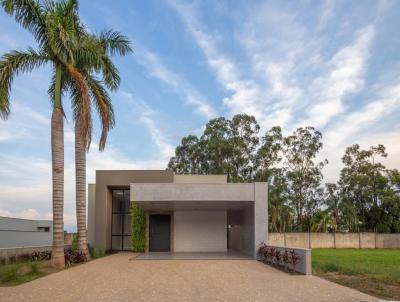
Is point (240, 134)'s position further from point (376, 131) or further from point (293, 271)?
point (293, 271)

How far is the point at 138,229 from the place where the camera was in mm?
22312

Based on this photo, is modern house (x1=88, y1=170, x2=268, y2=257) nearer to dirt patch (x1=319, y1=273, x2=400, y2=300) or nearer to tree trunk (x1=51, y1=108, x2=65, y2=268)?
tree trunk (x1=51, y1=108, x2=65, y2=268)

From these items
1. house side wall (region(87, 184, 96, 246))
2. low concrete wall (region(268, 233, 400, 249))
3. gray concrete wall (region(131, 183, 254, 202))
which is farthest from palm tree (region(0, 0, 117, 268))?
low concrete wall (region(268, 233, 400, 249))

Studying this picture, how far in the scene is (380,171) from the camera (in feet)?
135

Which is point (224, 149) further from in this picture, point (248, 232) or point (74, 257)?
point (74, 257)

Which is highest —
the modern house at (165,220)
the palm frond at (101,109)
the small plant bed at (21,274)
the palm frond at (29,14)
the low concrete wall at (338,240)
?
the palm frond at (29,14)

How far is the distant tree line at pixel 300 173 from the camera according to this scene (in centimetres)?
4078

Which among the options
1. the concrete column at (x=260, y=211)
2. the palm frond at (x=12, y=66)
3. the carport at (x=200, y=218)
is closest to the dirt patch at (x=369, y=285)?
the concrete column at (x=260, y=211)

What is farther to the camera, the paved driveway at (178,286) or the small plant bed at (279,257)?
the small plant bed at (279,257)

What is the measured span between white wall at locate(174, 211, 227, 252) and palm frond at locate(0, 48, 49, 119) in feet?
35.7

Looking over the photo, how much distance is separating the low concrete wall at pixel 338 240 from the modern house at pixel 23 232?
63.6 ft

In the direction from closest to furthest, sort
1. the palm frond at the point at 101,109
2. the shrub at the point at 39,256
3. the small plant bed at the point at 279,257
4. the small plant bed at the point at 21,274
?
1. the small plant bed at the point at 21,274
2. the small plant bed at the point at 279,257
3. the palm frond at the point at 101,109
4. the shrub at the point at 39,256

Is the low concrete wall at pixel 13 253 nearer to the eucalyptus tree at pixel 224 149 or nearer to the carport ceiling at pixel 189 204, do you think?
the carport ceiling at pixel 189 204

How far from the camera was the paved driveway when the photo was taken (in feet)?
29.3
